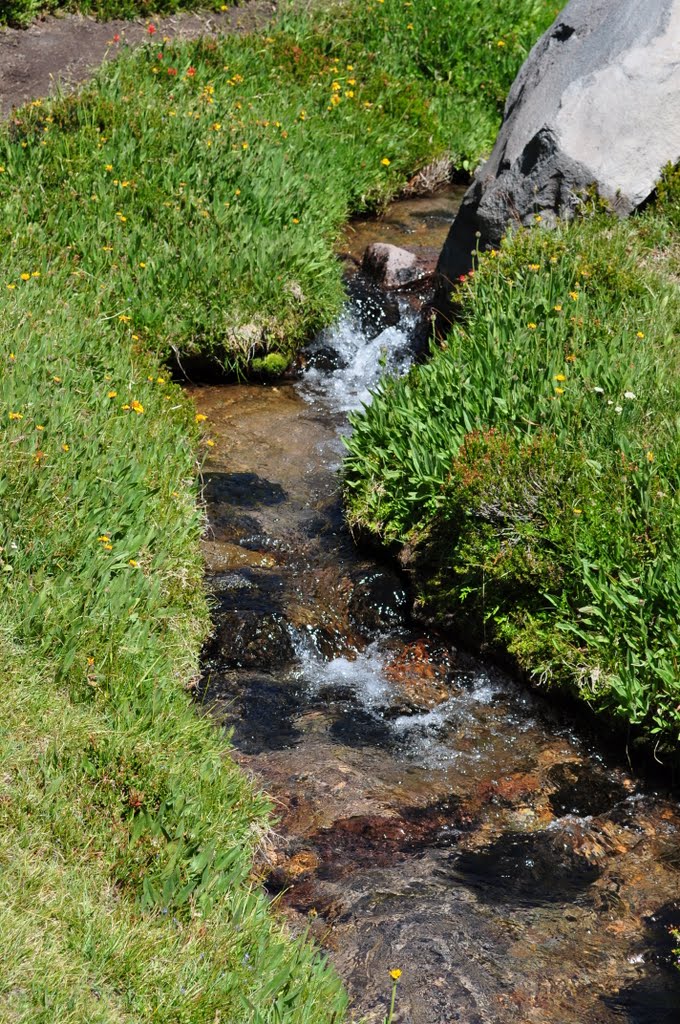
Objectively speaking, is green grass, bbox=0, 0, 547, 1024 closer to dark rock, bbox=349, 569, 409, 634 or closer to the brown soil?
the brown soil

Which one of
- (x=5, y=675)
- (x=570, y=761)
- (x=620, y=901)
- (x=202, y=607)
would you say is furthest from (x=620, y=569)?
(x=5, y=675)

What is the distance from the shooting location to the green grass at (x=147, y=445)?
3.60 meters

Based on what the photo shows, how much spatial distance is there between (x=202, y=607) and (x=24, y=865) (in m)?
2.59

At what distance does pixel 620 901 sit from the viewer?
470 cm

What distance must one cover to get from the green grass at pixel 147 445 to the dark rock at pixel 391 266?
0.58 metres

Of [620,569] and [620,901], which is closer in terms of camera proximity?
[620,901]

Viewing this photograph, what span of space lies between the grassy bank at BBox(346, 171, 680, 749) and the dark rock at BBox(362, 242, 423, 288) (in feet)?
7.73

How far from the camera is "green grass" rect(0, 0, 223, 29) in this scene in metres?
12.1

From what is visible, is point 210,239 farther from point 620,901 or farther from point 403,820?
point 620,901

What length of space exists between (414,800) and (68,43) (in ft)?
32.9

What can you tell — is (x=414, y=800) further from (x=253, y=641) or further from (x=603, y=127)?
(x=603, y=127)

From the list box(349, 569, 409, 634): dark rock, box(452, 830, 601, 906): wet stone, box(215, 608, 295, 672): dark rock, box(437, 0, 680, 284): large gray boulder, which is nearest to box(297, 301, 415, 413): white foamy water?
box(437, 0, 680, 284): large gray boulder

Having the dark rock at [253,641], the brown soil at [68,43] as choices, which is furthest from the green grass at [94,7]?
the dark rock at [253,641]

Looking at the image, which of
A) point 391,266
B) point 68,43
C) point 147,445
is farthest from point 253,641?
point 68,43
